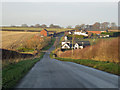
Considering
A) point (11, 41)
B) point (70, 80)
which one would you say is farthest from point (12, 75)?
point (11, 41)

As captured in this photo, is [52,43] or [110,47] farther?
[52,43]

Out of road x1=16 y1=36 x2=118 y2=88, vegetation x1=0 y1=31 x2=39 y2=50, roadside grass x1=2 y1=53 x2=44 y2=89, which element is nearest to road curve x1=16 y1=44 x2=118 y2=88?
road x1=16 y1=36 x2=118 y2=88

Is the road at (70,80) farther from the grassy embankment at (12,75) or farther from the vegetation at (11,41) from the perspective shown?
the vegetation at (11,41)

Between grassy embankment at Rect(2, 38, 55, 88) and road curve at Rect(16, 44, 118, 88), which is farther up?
road curve at Rect(16, 44, 118, 88)

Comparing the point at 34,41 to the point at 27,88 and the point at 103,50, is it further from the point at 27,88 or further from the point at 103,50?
the point at 27,88

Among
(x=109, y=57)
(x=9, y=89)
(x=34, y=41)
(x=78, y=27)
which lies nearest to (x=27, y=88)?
(x=9, y=89)

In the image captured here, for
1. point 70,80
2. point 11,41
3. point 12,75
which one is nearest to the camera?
point 70,80

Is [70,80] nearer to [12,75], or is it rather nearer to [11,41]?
[12,75]

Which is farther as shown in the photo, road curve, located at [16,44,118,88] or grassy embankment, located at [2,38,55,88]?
grassy embankment, located at [2,38,55,88]

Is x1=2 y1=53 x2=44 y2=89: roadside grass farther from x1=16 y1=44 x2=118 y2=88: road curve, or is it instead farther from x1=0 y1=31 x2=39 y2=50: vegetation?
x1=0 y1=31 x2=39 y2=50: vegetation

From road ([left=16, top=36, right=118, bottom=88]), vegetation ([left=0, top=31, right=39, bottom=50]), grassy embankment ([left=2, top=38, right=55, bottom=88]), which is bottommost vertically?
grassy embankment ([left=2, top=38, right=55, bottom=88])

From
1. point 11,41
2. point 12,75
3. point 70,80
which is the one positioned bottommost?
point 12,75

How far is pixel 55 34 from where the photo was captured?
136 meters

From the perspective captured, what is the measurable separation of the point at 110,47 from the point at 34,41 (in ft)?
250
